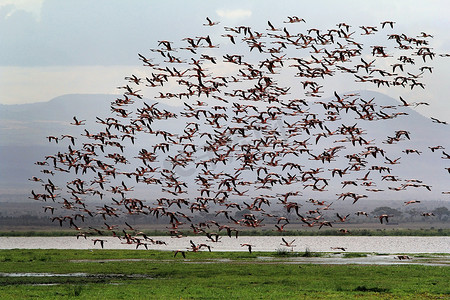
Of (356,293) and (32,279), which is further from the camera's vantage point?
(32,279)

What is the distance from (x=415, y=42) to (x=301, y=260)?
2298cm

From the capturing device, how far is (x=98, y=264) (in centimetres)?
5656

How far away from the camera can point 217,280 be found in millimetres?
44531

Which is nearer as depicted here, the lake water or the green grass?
the green grass

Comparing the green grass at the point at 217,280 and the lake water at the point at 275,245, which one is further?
the lake water at the point at 275,245

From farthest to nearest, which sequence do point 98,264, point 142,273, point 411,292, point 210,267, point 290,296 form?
point 98,264
point 210,267
point 142,273
point 411,292
point 290,296

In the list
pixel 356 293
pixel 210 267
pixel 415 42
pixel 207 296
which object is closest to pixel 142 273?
pixel 210 267

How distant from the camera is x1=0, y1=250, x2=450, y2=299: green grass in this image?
3778 cm

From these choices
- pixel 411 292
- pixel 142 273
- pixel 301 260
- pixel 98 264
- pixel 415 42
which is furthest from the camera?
pixel 301 260

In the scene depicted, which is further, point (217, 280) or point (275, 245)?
point (275, 245)

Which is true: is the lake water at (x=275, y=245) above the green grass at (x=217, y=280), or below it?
above

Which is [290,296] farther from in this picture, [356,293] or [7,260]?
[7,260]

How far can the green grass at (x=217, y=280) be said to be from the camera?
1487 inches

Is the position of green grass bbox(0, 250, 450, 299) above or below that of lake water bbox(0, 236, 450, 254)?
below
